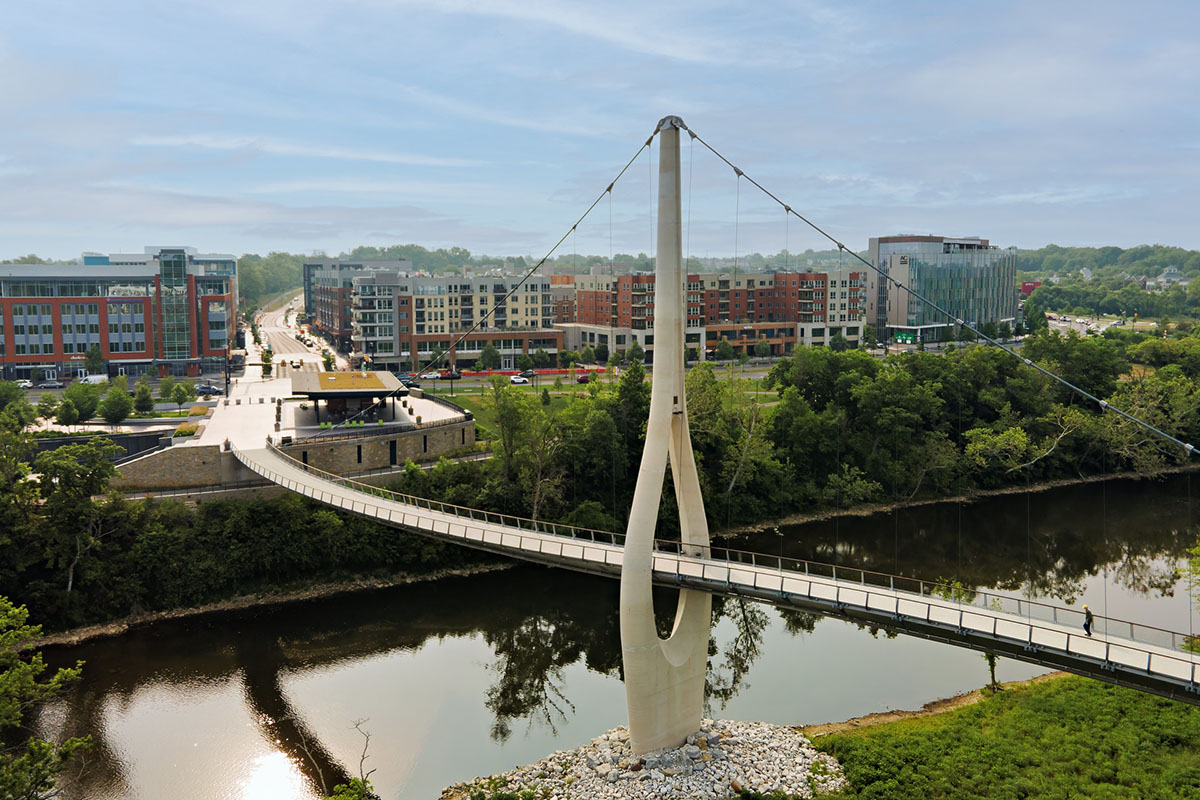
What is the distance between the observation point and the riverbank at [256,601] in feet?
97.6

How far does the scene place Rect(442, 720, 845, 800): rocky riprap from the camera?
20297 mm

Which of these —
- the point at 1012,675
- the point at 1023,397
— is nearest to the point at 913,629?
the point at 1012,675

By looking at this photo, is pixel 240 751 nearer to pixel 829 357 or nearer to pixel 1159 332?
pixel 829 357

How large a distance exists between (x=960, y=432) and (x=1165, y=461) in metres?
11.8

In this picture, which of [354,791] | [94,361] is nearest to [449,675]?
[354,791]

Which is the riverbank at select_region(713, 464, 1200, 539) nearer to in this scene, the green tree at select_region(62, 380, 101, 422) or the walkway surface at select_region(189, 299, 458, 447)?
the walkway surface at select_region(189, 299, 458, 447)

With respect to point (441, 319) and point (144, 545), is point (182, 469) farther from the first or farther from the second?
point (441, 319)

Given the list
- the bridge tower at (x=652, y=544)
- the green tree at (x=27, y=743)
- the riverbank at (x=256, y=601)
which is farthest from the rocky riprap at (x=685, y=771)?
the riverbank at (x=256, y=601)

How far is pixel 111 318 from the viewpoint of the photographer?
64.4 m

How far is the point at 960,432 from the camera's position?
5244 centimetres

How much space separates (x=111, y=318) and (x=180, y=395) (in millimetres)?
18403

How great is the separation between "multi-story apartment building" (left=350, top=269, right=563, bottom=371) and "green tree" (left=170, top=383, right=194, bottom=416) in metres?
20.4

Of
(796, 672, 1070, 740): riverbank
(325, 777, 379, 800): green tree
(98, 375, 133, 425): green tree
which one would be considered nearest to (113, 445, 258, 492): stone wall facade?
(98, 375, 133, 425): green tree

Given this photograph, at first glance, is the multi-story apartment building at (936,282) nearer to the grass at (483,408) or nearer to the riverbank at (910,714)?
the grass at (483,408)
